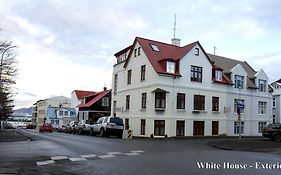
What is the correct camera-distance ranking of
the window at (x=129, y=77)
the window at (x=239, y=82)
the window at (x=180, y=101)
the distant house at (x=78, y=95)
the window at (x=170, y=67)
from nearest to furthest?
1. the window at (x=180, y=101)
2. the window at (x=170, y=67)
3. the window at (x=129, y=77)
4. the window at (x=239, y=82)
5. the distant house at (x=78, y=95)

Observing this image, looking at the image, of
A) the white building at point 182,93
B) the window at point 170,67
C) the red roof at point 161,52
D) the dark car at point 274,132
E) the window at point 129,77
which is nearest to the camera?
the dark car at point 274,132

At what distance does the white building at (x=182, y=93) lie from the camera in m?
39.7

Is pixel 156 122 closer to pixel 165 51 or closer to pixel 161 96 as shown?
pixel 161 96

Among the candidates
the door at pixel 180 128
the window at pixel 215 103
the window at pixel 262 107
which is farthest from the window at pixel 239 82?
the door at pixel 180 128

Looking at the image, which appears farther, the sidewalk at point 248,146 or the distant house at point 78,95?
the distant house at point 78,95

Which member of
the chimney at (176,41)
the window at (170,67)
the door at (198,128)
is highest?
the chimney at (176,41)

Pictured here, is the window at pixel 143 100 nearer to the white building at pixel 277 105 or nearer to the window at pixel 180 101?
the window at pixel 180 101

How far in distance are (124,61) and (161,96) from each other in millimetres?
11083

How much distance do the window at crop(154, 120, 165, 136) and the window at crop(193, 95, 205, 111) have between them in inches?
180

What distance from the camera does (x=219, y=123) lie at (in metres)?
43.9

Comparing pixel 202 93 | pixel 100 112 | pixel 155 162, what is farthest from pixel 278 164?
pixel 100 112

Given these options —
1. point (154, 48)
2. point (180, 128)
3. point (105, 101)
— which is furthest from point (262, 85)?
point (105, 101)

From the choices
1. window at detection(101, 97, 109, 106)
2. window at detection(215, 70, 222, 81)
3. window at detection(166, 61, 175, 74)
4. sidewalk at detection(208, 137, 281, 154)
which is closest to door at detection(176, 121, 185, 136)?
window at detection(166, 61, 175, 74)

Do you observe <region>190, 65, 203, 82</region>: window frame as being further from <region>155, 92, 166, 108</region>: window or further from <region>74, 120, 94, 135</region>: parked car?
<region>74, 120, 94, 135</region>: parked car
